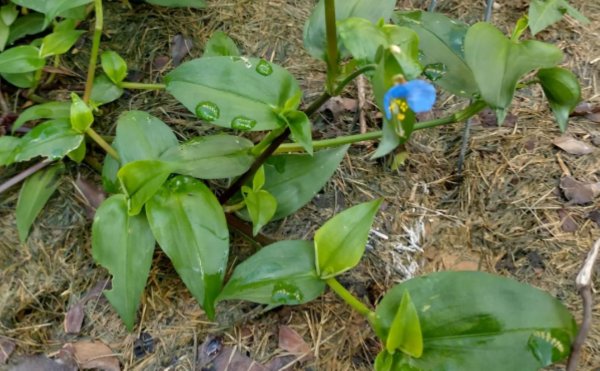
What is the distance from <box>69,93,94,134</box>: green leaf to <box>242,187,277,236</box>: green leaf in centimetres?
62

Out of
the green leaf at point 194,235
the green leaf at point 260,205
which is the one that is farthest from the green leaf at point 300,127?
the green leaf at point 194,235

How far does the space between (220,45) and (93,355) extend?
4.03 feet

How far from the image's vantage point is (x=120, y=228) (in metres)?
1.81

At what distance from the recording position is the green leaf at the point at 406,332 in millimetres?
1475

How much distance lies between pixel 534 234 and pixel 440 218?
325 mm

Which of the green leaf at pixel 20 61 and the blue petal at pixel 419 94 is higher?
the blue petal at pixel 419 94

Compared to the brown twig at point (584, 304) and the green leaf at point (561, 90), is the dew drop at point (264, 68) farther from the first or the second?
the brown twig at point (584, 304)

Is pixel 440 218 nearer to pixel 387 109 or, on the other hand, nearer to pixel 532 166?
pixel 532 166

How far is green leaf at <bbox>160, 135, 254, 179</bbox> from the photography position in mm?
1911

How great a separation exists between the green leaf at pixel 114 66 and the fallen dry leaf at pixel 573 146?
169 cm

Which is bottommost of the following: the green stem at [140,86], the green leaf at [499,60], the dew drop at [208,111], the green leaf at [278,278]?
the green leaf at [278,278]

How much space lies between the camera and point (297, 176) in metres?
2.01

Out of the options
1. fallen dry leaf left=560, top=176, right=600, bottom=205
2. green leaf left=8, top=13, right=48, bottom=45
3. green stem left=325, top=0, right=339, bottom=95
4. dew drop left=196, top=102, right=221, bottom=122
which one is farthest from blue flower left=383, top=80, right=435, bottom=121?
green leaf left=8, top=13, right=48, bottom=45

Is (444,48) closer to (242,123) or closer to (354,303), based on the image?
(242,123)
